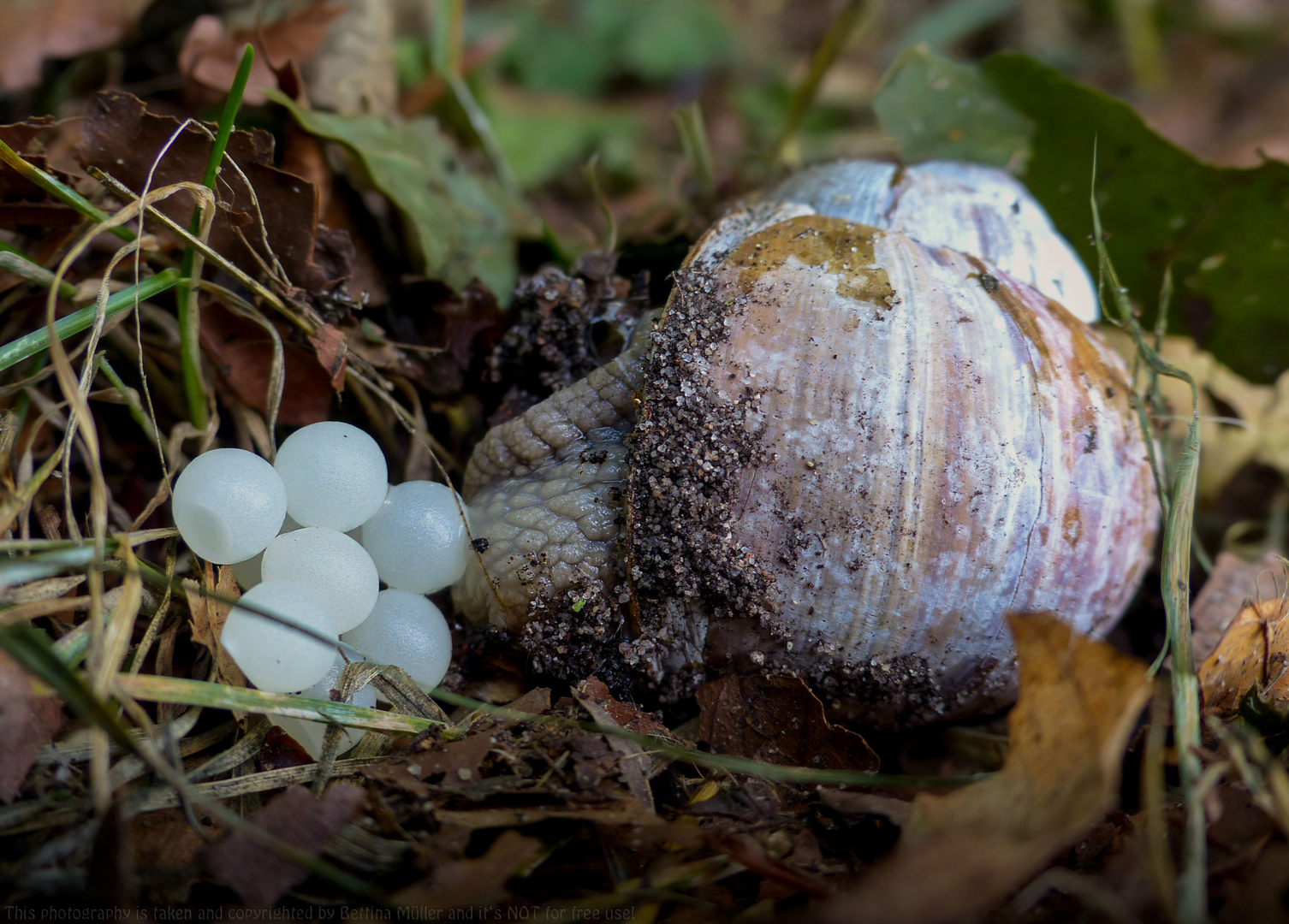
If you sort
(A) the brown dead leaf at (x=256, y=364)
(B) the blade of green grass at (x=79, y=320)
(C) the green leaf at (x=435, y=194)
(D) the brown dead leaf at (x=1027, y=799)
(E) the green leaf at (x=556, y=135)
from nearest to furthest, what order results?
(D) the brown dead leaf at (x=1027, y=799)
(B) the blade of green grass at (x=79, y=320)
(A) the brown dead leaf at (x=256, y=364)
(C) the green leaf at (x=435, y=194)
(E) the green leaf at (x=556, y=135)

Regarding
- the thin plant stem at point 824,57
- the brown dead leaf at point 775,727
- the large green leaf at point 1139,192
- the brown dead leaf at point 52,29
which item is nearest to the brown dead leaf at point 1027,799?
the brown dead leaf at point 775,727

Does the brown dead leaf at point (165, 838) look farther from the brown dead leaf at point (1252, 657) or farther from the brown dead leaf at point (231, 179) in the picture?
the brown dead leaf at point (1252, 657)

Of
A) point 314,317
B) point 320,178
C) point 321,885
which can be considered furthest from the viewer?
point 320,178

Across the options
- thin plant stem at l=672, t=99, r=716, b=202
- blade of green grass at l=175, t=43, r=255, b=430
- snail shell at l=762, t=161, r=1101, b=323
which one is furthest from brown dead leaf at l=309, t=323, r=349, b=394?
thin plant stem at l=672, t=99, r=716, b=202

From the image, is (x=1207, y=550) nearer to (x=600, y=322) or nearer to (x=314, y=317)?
(x=600, y=322)

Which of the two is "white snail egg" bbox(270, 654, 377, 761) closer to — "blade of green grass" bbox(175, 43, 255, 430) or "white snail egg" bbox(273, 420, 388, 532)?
"white snail egg" bbox(273, 420, 388, 532)

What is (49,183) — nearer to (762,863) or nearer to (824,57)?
(762,863)

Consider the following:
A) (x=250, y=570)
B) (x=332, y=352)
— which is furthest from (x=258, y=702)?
(x=332, y=352)

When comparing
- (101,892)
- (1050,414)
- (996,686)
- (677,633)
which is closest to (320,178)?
(677,633)
